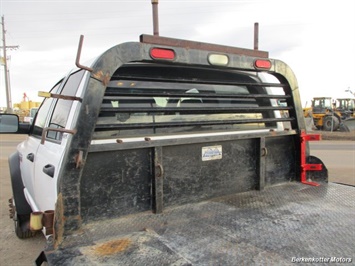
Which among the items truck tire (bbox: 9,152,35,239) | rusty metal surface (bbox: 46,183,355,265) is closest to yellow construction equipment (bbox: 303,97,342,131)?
rusty metal surface (bbox: 46,183,355,265)

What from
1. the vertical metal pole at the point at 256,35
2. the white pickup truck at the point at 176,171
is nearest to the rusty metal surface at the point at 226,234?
the white pickup truck at the point at 176,171

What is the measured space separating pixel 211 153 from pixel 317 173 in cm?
126

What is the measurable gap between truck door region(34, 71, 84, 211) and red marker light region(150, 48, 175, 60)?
1.97ft

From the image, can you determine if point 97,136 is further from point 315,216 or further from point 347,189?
point 347,189

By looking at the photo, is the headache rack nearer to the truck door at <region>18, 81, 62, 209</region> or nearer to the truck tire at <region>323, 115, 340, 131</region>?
the truck door at <region>18, 81, 62, 209</region>

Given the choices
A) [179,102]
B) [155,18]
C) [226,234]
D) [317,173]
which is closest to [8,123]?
[179,102]

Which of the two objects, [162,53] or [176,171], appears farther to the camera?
[176,171]

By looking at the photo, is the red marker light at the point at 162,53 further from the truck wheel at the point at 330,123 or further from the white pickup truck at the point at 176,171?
the truck wheel at the point at 330,123

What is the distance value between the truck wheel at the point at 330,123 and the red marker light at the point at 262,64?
22.4 metres

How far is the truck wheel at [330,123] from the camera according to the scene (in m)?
23.7

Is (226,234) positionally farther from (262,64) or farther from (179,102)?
(262,64)

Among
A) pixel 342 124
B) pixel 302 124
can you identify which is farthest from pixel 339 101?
pixel 302 124

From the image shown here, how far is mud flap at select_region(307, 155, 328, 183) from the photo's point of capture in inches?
127

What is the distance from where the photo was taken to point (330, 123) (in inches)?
953
